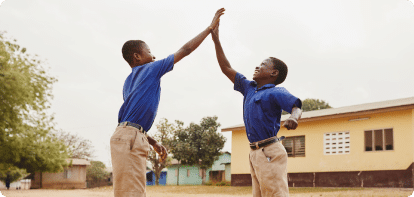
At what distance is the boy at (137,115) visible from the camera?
3057 mm

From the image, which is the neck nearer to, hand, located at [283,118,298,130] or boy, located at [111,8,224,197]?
boy, located at [111,8,224,197]

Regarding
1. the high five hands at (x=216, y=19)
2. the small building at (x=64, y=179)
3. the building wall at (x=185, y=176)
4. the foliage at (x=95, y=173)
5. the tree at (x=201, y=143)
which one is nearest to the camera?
the high five hands at (x=216, y=19)

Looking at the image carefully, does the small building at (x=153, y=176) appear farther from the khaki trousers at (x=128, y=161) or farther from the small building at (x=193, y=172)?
the khaki trousers at (x=128, y=161)

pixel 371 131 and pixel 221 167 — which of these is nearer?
pixel 371 131

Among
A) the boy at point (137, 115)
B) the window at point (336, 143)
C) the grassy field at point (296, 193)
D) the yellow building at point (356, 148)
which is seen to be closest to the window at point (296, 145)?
the yellow building at point (356, 148)

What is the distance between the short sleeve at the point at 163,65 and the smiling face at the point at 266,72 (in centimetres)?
83

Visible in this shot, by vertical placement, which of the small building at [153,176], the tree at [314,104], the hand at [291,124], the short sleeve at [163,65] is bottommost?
the small building at [153,176]

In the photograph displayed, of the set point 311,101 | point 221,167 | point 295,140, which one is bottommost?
point 221,167

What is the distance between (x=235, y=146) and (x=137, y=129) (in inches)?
771

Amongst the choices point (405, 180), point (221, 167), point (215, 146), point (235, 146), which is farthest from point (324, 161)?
point (221, 167)

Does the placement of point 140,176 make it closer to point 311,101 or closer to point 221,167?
point 221,167

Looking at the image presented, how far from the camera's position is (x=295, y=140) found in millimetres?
19375

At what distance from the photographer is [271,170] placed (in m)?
3.24

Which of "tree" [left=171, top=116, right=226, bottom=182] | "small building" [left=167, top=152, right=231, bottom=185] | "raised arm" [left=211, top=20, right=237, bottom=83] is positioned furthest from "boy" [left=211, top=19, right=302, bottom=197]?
"small building" [left=167, top=152, right=231, bottom=185]
